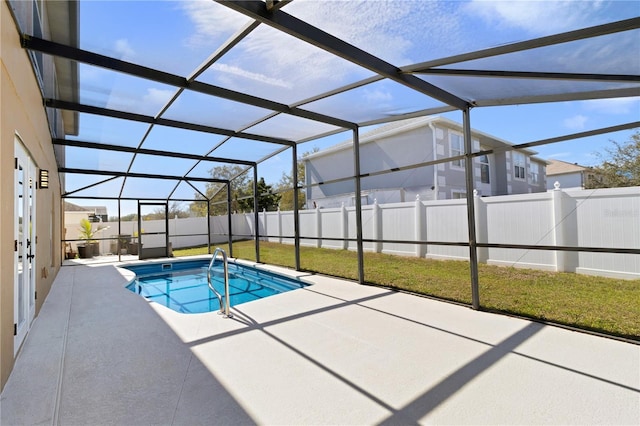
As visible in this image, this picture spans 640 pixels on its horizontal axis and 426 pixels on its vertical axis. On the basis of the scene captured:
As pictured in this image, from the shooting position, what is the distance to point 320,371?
2764 mm

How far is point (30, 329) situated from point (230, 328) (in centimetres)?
251

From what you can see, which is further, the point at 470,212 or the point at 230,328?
the point at 470,212

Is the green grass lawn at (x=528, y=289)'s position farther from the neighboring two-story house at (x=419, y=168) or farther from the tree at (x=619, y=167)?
the neighboring two-story house at (x=419, y=168)

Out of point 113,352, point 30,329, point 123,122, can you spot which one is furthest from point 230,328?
point 123,122

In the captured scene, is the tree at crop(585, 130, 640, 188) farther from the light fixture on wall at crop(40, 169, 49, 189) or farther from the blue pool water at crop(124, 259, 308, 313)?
the light fixture on wall at crop(40, 169, 49, 189)

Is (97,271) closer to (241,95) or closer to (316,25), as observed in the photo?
(241,95)

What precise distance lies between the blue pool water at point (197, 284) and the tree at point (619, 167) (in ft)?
22.1

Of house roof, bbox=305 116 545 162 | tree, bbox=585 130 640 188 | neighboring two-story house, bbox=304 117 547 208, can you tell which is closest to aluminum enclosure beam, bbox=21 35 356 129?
neighboring two-story house, bbox=304 117 547 208

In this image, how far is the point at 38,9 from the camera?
124 inches

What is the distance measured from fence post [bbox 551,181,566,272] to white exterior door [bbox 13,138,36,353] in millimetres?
8533

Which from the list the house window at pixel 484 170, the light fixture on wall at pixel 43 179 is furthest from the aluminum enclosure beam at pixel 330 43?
the house window at pixel 484 170

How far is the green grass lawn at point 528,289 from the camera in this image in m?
4.33

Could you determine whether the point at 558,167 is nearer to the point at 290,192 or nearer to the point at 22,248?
the point at 290,192

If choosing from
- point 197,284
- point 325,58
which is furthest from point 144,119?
point 197,284
